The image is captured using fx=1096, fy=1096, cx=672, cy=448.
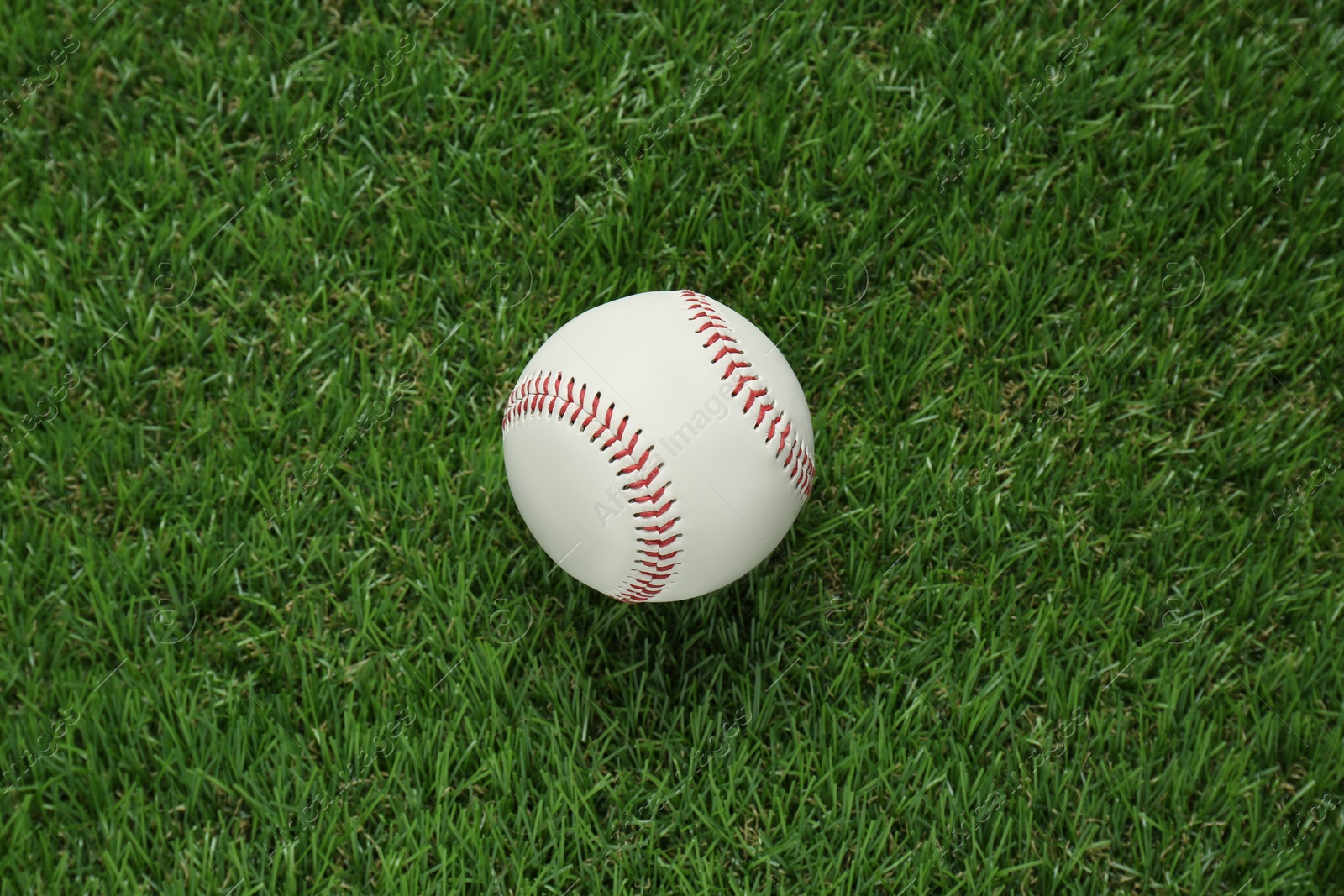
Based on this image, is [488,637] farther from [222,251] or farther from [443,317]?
[222,251]

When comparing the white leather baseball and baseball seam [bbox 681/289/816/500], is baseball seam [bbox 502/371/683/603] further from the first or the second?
baseball seam [bbox 681/289/816/500]

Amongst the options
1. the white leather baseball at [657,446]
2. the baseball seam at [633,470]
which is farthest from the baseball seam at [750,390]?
the baseball seam at [633,470]

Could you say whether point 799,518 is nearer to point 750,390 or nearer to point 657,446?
point 750,390

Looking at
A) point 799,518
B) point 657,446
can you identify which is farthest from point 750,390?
point 799,518

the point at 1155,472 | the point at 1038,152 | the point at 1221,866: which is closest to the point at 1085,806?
the point at 1221,866

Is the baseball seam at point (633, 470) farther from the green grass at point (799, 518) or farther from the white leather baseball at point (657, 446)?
the green grass at point (799, 518)

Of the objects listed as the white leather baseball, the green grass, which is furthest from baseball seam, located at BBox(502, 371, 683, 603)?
the green grass
